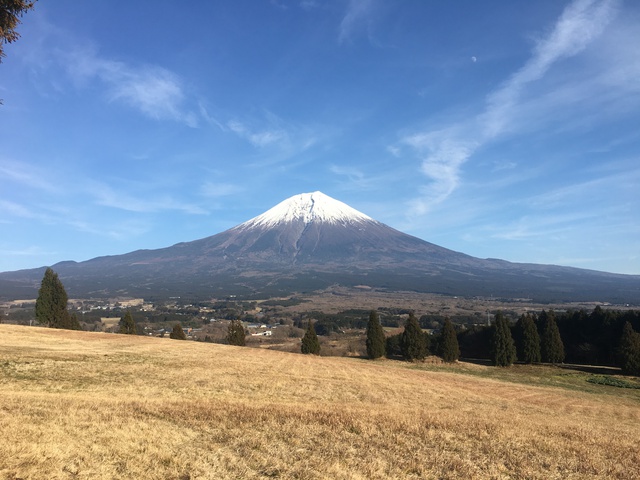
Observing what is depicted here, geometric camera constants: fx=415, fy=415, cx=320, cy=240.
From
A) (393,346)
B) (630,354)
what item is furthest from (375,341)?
(630,354)

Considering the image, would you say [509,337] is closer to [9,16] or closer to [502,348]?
[502,348]

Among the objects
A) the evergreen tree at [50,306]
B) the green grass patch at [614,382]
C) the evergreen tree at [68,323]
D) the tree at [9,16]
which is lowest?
the green grass patch at [614,382]

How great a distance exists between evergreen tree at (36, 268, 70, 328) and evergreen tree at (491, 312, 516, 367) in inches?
2366

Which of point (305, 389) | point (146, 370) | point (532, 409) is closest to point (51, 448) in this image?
point (305, 389)

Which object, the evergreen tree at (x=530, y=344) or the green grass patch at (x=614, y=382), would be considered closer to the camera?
the green grass patch at (x=614, y=382)

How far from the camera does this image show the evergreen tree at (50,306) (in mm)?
60162

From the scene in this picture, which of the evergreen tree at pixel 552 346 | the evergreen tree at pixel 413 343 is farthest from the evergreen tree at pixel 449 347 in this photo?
the evergreen tree at pixel 552 346

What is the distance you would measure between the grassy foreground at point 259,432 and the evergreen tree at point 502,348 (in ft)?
97.6

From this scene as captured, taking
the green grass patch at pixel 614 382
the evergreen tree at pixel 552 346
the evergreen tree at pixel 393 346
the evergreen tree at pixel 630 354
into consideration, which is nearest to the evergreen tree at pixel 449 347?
the evergreen tree at pixel 552 346

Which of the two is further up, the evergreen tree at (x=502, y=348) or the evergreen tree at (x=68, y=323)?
the evergreen tree at (x=68, y=323)

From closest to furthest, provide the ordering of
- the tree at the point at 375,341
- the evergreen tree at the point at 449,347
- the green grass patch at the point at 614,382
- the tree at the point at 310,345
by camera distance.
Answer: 1. the green grass patch at the point at 614,382
2. the evergreen tree at the point at 449,347
3. the tree at the point at 375,341
4. the tree at the point at 310,345

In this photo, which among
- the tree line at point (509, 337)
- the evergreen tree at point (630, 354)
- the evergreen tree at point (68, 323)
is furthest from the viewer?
the evergreen tree at point (68, 323)

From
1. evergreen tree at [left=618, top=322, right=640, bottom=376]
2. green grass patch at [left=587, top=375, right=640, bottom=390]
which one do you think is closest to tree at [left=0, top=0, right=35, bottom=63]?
green grass patch at [left=587, top=375, right=640, bottom=390]

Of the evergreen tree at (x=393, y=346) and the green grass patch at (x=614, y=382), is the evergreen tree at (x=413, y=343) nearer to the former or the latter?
the evergreen tree at (x=393, y=346)
